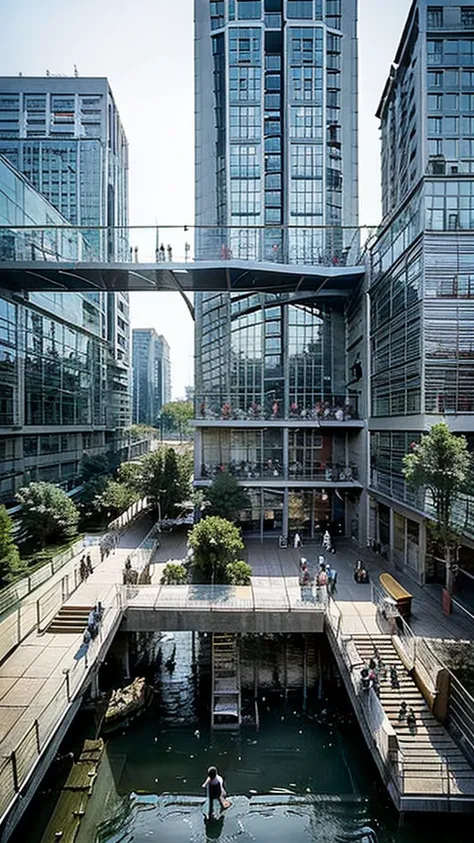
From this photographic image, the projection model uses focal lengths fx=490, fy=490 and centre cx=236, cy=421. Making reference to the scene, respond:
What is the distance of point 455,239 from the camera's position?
19156 millimetres

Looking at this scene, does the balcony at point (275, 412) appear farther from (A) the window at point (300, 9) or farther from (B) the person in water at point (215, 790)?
(A) the window at point (300, 9)

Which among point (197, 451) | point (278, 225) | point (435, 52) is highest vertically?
point (435, 52)

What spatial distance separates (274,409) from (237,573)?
12937 millimetres

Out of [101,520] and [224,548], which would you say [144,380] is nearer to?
[101,520]

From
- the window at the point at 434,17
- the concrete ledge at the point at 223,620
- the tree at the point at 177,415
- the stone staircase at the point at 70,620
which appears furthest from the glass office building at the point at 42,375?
the tree at the point at 177,415

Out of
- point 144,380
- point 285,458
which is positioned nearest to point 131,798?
point 285,458

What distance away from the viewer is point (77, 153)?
2354 inches

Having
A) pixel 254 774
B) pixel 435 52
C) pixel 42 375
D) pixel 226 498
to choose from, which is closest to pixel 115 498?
pixel 42 375

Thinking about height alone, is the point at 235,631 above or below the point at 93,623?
below

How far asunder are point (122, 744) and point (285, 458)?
1831 centimetres

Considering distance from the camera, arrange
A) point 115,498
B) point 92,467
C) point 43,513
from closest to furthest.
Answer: point 43,513 < point 115,498 < point 92,467

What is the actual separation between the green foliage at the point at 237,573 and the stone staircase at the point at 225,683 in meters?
2.14

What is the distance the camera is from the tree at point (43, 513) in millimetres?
25344

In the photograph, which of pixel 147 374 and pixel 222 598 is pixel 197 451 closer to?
pixel 222 598
